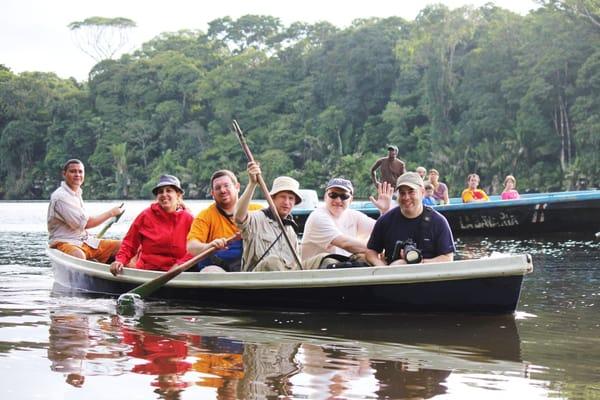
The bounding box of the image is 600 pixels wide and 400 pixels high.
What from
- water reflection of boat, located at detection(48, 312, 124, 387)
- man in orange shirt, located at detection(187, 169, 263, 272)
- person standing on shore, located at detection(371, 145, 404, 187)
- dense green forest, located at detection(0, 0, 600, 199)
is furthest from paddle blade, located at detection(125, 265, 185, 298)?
dense green forest, located at detection(0, 0, 600, 199)

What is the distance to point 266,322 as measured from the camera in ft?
23.5

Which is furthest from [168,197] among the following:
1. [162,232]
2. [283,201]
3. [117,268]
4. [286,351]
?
[286,351]

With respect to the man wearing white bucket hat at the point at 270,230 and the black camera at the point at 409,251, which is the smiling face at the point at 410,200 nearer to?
the black camera at the point at 409,251

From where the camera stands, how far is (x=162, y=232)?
8.34 meters

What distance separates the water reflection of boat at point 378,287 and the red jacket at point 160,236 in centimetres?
39

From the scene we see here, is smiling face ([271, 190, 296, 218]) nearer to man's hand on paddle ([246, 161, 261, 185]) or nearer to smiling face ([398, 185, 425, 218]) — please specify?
man's hand on paddle ([246, 161, 261, 185])

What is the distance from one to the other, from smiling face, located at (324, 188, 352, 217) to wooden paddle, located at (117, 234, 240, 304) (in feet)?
2.46

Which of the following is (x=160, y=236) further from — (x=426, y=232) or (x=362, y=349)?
(x=362, y=349)

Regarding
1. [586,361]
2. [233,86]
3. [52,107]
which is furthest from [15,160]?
[586,361]

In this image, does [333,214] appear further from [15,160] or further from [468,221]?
[15,160]

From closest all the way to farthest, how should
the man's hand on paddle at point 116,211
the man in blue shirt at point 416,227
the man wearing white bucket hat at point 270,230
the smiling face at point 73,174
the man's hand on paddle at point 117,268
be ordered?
the man in blue shirt at point 416,227 < the man wearing white bucket hat at point 270,230 < the man's hand on paddle at point 117,268 < the smiling face at point 73,174 < the man's hand on paddle at point 116,211

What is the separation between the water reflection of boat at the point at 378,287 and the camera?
6.64 m

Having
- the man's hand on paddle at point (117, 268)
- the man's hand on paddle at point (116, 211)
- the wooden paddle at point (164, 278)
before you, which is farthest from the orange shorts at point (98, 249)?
the wooden paddle at point (164, 278)

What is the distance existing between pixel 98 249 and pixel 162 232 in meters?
1.74
